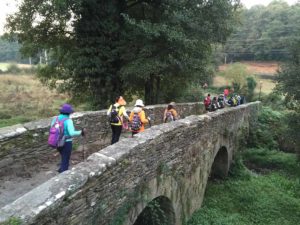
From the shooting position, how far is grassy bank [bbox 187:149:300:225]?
12.6 m

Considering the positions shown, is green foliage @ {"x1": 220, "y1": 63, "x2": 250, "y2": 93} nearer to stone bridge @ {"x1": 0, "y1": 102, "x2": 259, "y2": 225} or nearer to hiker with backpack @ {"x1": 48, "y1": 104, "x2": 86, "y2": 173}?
stone bridge @ {"x1": 0, "y1": 102, "x2": 259, "y2": 225}

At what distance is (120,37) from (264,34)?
56.4 metres

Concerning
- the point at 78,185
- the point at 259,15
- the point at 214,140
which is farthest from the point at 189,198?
the point at 259,15

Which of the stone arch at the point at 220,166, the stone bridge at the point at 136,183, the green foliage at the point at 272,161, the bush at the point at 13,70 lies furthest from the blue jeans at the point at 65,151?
the bush at the point at 13,70

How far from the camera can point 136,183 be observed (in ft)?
21.7

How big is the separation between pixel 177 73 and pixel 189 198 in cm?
969

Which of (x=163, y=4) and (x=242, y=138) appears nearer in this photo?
(x=163, y=4)

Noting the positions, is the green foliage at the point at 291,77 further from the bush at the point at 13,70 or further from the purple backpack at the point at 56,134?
the bush at the point at 13,70

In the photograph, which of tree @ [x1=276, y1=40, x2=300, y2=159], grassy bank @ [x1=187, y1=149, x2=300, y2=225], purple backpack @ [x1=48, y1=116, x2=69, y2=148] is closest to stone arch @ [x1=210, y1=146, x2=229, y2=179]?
grassy bank @ [x1=187, y1=149, x2=300, y2=225]

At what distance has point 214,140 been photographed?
12.9 meters

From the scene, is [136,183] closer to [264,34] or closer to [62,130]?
[62,130]

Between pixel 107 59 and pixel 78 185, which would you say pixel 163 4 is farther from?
pixel 78 185

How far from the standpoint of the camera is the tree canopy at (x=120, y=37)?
16656 mm

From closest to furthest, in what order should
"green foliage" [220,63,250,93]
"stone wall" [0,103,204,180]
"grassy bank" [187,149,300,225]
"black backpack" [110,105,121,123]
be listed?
"stone wall" [0,103,204,180]
"black backpack" [110,105,121,123]
"grassy bank" [187,149,300,225]
"green foliage" [220,63,250,93]
